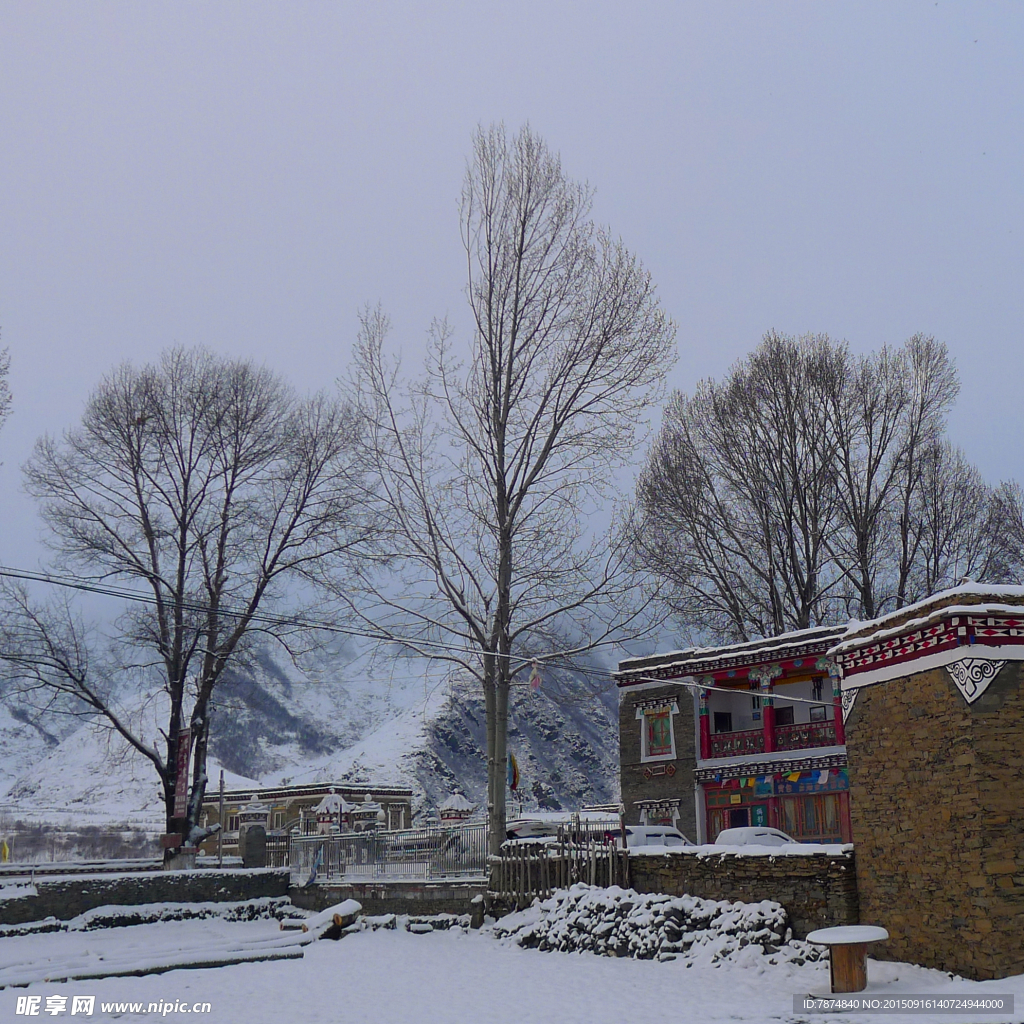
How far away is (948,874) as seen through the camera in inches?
524

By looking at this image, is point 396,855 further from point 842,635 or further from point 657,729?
point 842,635

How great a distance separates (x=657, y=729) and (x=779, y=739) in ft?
14.9

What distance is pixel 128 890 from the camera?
24.0 m

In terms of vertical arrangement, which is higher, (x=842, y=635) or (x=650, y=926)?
(x=842, y=635)

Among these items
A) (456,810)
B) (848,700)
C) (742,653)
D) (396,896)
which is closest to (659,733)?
(742,653)

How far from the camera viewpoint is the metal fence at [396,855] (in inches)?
941

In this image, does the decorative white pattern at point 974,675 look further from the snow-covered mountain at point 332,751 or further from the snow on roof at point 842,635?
the snow-covered mountain at point 332,751

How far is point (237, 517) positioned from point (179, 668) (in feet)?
16.2

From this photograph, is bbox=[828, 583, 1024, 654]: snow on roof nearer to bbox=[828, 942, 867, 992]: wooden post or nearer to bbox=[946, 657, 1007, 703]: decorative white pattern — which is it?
bbox=[946, 657, 1007, 703]: decorative white pattern

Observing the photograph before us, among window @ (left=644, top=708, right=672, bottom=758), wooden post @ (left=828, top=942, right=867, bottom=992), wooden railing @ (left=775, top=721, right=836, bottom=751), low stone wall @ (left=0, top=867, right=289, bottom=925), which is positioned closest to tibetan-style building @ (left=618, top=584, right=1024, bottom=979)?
wooden post @ (left=828, top=942, right=867, bottom=992)

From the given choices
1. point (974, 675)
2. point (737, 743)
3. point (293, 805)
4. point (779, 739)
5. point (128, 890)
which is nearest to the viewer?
point (974, 675)

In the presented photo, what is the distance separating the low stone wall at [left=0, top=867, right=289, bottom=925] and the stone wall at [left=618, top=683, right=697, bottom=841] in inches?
514

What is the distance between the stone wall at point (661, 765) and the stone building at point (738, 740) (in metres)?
0.04

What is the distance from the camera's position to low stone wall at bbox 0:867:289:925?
2227 cm
